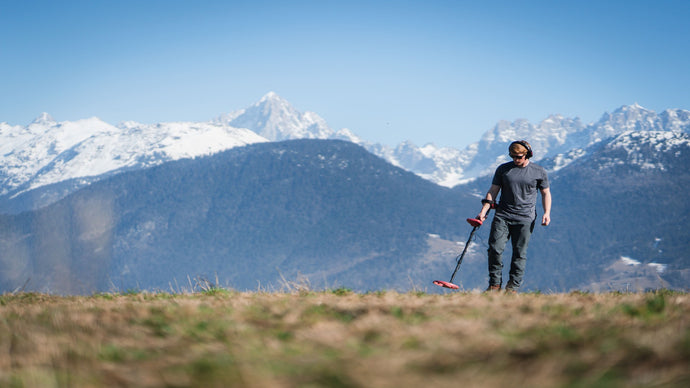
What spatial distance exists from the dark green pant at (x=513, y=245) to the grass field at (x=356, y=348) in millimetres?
5891

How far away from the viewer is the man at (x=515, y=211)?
11352 mm

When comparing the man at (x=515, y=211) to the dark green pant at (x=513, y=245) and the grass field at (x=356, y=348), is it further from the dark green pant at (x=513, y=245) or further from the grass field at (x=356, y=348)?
the grass field at (x=356, y=348)

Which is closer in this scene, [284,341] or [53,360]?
[53,360]

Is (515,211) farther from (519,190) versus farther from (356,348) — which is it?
(356,348)

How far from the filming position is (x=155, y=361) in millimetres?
3471

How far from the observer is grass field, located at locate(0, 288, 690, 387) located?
9.77ft

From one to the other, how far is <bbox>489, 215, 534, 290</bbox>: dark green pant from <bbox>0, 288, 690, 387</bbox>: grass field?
589cm

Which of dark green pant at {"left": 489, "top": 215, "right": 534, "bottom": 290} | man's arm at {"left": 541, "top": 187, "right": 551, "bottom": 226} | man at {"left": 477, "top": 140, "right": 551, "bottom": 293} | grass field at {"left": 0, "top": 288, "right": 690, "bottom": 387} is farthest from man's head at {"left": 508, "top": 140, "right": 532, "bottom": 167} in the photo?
grass field at {"left": 0, "top": 288, "right": 690, "bottom": 387}

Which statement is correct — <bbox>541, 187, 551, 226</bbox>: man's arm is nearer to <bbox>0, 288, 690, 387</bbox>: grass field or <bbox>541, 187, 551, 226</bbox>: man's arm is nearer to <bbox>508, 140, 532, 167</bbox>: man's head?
<bbox>508, 140, 532, 167</bbox>: man's head

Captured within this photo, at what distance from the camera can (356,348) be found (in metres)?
3.65

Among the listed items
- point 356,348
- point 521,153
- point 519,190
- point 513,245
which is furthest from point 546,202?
point 356,348

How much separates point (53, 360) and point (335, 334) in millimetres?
2022

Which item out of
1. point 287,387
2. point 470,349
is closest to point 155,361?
point 287,387

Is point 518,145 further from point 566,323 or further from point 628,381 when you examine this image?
point 628,381
